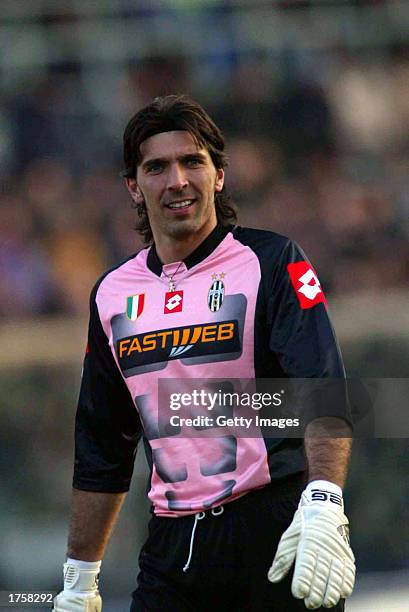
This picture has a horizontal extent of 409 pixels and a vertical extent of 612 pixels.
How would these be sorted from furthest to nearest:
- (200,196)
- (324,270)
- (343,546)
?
(324,270) < (200,196) < (343,546)

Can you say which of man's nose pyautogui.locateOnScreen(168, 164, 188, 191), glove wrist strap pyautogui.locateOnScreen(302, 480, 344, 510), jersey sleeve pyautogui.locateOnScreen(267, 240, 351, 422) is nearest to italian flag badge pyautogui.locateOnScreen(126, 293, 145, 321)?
man's nose pyautogui.locateOnScreen(168, 164, 188, 191)

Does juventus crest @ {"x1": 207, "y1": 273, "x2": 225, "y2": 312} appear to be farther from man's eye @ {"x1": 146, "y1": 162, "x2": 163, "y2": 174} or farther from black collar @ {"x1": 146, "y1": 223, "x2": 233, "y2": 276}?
man's eye @ {"x1": 146, "y1": 162, "x2": 163, "y2": 174}

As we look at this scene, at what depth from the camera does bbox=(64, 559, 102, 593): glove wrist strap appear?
12.7 feet

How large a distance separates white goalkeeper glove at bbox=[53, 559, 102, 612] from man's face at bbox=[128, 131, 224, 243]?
1137 mm

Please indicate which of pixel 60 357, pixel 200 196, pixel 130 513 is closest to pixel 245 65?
pixel 60 357

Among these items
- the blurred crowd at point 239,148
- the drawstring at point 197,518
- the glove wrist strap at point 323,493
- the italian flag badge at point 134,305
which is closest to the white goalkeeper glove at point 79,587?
the drawstring at point 197,518

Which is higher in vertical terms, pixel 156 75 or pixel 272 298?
pixel 156 75

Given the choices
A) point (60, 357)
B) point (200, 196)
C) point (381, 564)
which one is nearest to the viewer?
point (200, 196)

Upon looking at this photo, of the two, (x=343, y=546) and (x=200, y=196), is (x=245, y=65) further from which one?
(x=343, y=546)

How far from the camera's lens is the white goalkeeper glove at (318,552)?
9.52ft

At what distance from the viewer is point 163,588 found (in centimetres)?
352

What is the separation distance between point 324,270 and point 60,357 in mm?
1827

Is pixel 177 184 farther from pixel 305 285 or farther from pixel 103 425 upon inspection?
pixel 103 425

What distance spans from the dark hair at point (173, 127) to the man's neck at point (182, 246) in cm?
13
